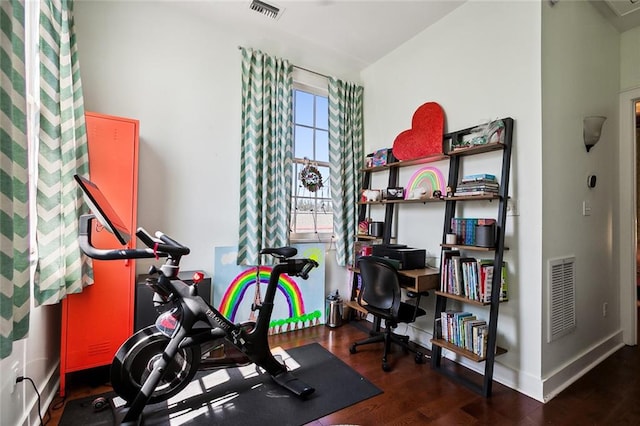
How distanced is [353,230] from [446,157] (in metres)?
1.35

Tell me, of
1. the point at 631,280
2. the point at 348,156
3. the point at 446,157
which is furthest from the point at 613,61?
the point at 348,156

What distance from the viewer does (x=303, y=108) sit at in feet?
11.1

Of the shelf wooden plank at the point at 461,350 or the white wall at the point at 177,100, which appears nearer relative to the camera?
the shelf wooden plank at the point at 461,350

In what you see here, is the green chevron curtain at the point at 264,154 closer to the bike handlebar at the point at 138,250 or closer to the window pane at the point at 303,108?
the window pane at the point at 303,108

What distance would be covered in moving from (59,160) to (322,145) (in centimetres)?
247

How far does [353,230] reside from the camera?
348 cm

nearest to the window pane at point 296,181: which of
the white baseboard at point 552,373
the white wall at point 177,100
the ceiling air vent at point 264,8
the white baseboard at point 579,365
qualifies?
the white wall at point 177,100

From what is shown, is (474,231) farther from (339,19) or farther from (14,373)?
(14,373)

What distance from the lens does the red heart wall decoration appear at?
8.80 ft

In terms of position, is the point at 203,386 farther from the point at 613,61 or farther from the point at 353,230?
the point at 613,61

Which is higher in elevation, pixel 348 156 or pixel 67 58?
pixel 67 58

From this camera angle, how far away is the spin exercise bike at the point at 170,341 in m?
1.54

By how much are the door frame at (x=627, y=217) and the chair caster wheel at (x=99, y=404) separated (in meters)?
4.52

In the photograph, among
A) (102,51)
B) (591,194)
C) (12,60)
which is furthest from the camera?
(591,194)
